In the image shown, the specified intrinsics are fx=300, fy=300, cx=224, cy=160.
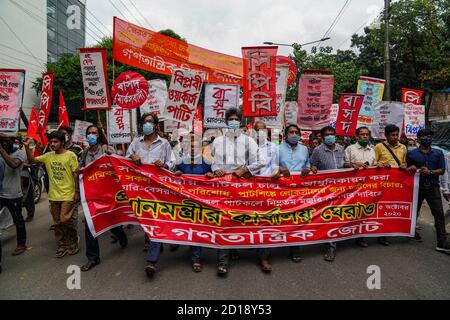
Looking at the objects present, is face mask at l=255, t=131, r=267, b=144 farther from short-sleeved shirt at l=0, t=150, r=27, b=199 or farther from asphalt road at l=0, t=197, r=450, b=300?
short-sleeved shirt at l=0, t=150, r=27, b=199

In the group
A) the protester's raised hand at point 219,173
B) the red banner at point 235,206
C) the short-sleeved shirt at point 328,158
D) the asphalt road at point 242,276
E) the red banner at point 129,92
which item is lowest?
the asphalt road at point 242,276

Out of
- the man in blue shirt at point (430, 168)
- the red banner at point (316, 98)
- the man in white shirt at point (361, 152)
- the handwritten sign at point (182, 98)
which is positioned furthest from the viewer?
the red banner at point (316, 98)

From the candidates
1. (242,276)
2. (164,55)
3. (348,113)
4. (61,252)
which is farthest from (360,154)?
(164,55)

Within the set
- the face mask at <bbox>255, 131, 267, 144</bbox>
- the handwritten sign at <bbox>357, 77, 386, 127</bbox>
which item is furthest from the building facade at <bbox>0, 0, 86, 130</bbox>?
the face mask at <bbox>255, 131, 267, 144</bbox>

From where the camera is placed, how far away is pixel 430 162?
4.51m

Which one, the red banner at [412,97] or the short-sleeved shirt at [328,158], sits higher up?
the red banner at [412,97]

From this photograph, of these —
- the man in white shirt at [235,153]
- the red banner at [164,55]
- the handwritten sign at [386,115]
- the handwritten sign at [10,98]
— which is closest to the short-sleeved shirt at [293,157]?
the man in white shirt at [235,153]

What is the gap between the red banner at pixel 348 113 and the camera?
642 cm

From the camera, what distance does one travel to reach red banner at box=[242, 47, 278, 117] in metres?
5.70

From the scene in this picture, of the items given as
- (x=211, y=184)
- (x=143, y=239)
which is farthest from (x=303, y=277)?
(x=143, y=239)

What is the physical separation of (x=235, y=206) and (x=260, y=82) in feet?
9.33

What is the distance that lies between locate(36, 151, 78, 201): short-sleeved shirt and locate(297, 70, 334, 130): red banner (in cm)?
427

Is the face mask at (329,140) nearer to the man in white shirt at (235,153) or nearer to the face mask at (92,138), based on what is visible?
the man in white shirt at (235,153)

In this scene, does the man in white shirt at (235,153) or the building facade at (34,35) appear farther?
the building facade at (34,35)
